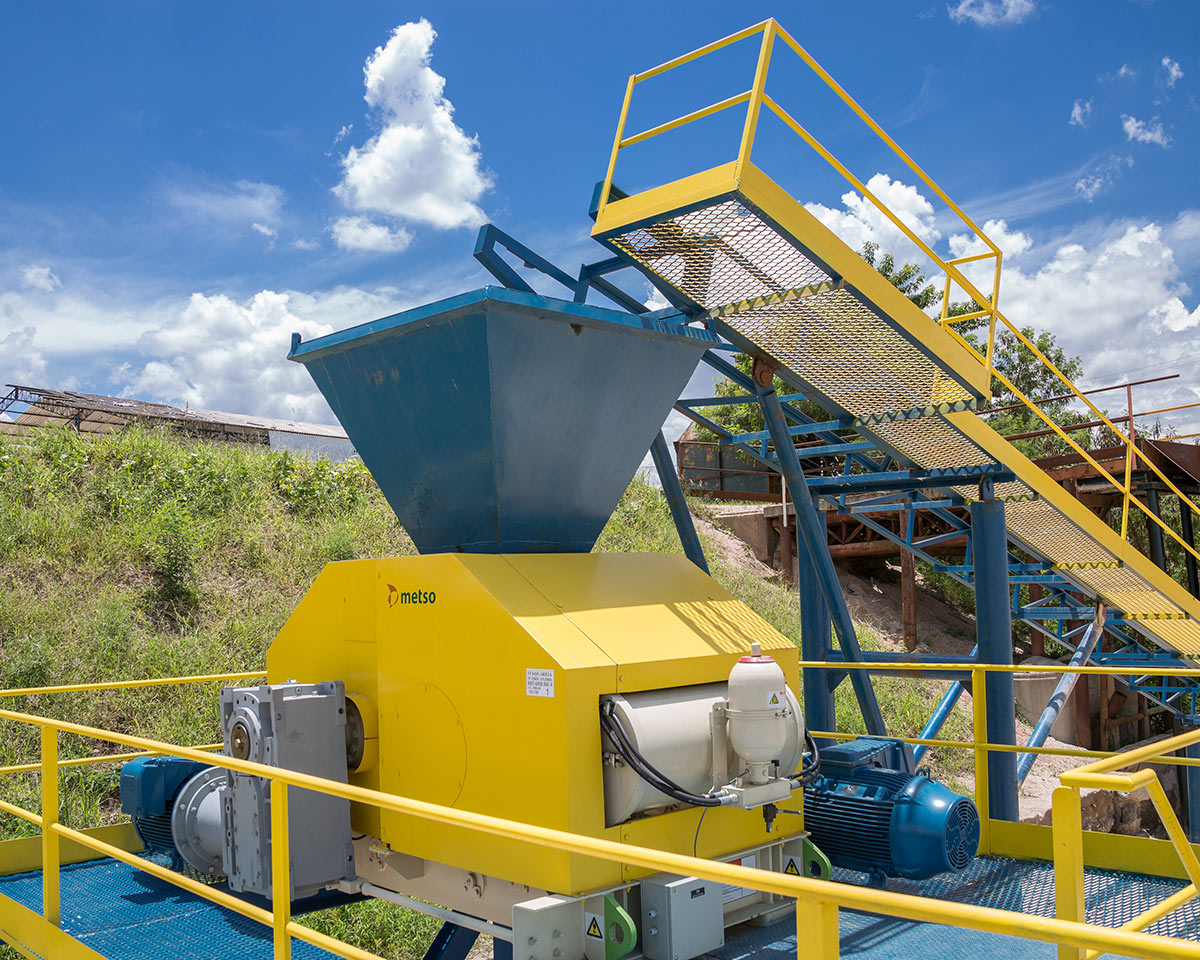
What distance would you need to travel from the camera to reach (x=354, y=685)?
493cm

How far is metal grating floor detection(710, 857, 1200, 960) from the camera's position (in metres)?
4.38

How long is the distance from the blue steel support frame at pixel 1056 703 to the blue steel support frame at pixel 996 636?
0.63 metres

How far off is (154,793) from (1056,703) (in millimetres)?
8971

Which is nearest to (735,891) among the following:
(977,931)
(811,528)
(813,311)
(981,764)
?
(977,931)

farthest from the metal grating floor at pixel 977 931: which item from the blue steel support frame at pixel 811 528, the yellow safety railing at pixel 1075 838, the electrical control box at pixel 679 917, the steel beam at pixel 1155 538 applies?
the steel beam at pixel 1155 538

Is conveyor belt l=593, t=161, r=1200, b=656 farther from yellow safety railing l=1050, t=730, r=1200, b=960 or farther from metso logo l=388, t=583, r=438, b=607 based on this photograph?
yellow safety railing l=1050, t=730, r=1200, b=960

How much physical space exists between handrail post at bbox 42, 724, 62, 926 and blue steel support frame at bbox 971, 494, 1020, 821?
22.0ft

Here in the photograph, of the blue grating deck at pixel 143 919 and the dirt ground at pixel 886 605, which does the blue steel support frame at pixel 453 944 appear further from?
the dirt ground at pixel 886 605

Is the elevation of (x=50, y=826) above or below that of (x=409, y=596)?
below

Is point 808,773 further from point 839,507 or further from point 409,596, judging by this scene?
point 839,507

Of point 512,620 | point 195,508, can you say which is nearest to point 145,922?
point 512,620

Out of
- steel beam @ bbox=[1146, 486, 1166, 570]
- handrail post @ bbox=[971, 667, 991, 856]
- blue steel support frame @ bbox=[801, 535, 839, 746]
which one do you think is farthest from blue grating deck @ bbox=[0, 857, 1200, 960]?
steel beam @ bbox=[1146, 486, 1166, 570]

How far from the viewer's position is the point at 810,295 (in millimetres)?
6238

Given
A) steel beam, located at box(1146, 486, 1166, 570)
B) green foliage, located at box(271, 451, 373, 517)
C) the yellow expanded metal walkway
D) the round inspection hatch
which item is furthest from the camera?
green foliage, located at box(271, 451, 373, 517)
